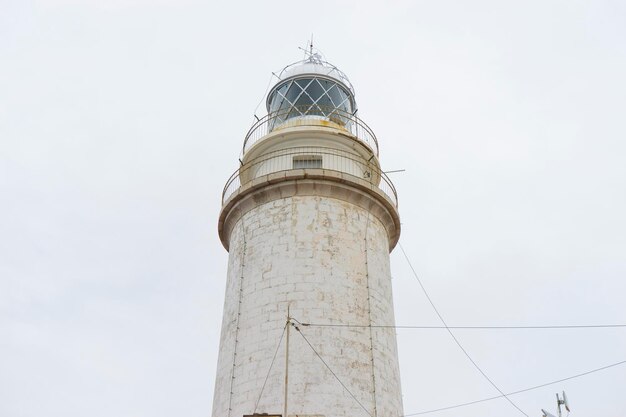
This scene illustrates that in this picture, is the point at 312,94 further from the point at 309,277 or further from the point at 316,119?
A: the point at 309,277

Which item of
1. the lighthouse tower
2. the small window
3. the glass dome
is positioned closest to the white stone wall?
the lighthouse tower

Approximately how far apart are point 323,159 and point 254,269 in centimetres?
366

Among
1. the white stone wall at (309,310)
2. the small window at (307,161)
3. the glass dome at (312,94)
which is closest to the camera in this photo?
the white stone wall at (309,310)

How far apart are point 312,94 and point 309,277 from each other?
6485mm

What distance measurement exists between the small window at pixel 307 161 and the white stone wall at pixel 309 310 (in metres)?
1.56

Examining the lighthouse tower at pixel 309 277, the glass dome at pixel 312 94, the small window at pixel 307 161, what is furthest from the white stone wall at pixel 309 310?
the glass dome at pixel 312 94

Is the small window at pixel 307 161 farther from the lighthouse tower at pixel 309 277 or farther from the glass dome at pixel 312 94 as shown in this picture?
the glass dome at pixel 312 94

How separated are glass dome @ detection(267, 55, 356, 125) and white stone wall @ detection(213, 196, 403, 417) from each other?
3.67 m

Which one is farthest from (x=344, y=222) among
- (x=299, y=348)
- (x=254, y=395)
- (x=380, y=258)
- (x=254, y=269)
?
(x=254, y=395)

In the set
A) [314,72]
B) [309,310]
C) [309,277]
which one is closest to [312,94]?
[314,72]

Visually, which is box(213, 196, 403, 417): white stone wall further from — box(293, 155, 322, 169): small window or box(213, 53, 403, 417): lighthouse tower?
box(293, 155, 322, 169): small window

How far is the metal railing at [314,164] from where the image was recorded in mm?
16953

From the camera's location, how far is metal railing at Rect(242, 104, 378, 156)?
1802cm

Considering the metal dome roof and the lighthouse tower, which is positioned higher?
the metal dome roof
